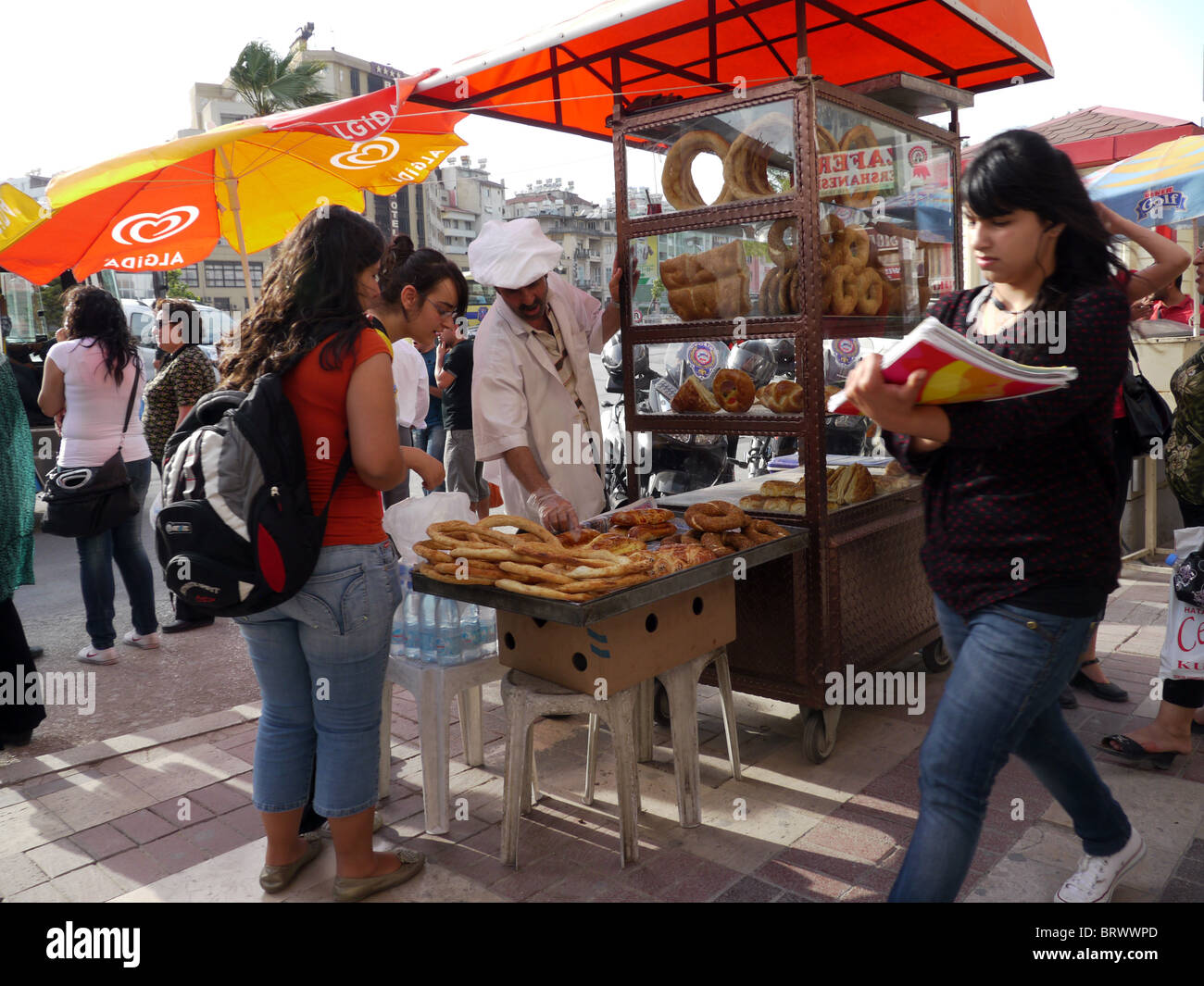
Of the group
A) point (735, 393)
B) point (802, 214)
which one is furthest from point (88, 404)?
point (802, 214)

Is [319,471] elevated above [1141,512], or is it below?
above

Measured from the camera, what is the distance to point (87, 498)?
207 inches

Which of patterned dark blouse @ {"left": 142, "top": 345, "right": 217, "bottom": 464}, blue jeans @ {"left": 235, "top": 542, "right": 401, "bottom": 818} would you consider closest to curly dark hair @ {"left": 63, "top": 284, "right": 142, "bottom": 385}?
patterned dark blouse @ {"left": 142, "top": 345, "right": 217, "bottom": 464}

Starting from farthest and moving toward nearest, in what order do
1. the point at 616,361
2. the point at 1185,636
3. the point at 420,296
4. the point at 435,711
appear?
the point at 616,361 < the point at 420,296 < the point at 1185,636 < the point at 435,711

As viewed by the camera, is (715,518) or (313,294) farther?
(715,518)

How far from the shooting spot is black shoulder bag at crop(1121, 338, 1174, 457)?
386 cm

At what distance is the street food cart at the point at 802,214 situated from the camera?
3.64 m

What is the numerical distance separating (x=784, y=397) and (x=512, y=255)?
1.27 m

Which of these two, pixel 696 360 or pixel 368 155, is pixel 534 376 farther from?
pixel 368 155
